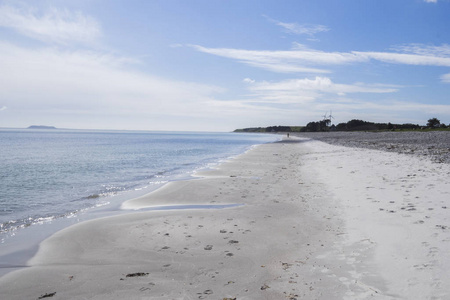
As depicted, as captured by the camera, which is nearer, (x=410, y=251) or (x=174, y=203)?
(x=410, y=251)

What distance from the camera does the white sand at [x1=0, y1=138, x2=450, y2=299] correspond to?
5418 millimetres

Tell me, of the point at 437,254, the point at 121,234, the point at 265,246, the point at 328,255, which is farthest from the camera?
the point at 121,234

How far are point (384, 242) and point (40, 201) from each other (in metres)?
15.5

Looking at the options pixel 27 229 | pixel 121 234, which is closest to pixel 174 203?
pixel 121 234

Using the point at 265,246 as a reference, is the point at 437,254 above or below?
above

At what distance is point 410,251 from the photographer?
6.50m

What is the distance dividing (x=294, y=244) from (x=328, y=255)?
3.90 ft

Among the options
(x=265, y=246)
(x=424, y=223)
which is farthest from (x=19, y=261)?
(x=424, y=223)

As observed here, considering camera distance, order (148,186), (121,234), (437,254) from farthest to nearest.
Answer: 1. (148,186)
2. (121,234)
3. (437,254)

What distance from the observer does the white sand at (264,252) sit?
5.42 meters

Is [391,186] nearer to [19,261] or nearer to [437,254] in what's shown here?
[437,254]

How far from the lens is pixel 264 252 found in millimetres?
7391

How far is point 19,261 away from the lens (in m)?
7.41

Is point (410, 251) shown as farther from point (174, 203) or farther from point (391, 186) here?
point (174, 203)
